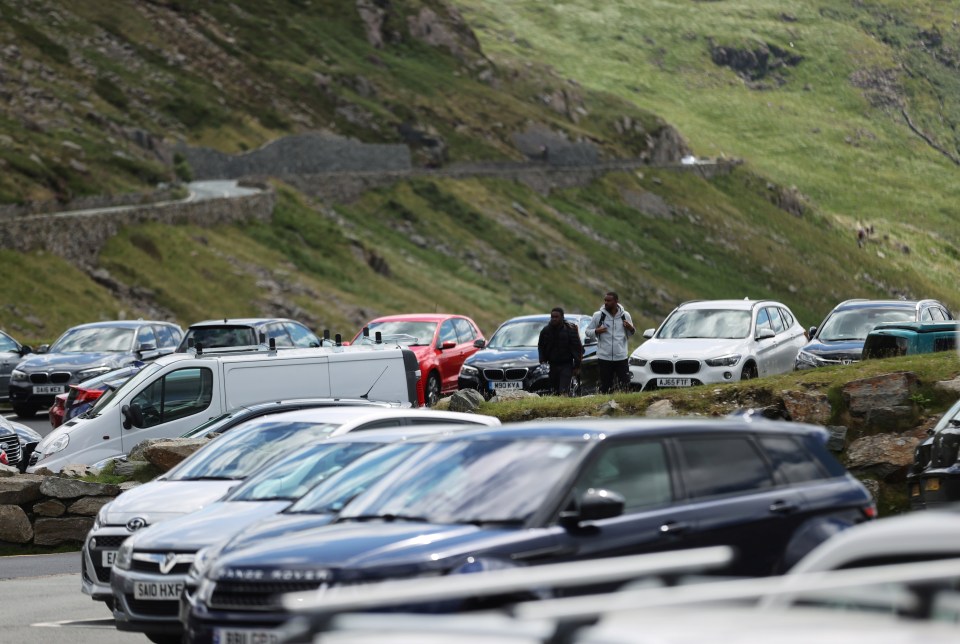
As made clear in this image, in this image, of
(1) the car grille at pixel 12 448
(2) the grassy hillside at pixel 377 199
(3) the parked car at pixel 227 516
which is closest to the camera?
(3) the parked car at pixel 227 516

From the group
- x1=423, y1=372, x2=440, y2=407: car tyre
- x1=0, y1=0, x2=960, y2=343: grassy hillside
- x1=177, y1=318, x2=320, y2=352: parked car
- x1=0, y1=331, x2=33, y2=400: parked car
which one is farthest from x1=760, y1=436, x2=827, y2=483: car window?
x1=0, y1=0, x2=960, y2=343: grassy hillside

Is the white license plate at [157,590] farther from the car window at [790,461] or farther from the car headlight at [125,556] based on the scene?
the car window at [790,461]

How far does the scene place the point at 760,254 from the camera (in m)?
105

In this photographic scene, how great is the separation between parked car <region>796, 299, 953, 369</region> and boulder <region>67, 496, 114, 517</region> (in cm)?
1057

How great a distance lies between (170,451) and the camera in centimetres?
1616

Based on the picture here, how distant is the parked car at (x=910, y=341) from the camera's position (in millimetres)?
19859

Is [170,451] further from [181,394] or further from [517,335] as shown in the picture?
[517,335]

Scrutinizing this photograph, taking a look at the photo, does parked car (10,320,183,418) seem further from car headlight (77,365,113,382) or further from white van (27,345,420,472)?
white van (27,345,420,472)

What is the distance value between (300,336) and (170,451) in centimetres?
1064

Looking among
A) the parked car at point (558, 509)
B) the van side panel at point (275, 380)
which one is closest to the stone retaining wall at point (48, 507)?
the van side panel at point (275, 380)

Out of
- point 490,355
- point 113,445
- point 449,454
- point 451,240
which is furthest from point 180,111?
point 449,454

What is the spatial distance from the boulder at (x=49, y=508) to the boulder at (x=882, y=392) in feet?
28.7

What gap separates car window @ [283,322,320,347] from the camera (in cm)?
2625

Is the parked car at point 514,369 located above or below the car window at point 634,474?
below
